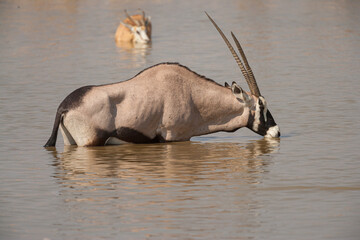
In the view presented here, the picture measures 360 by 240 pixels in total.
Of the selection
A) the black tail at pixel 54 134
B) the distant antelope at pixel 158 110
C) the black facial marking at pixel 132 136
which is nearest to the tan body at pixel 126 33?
the distant antelope at pixel 158 110

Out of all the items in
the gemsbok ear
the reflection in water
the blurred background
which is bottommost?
the reflection in water

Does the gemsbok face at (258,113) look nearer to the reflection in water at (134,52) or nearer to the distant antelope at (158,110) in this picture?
the distant antelope at (158,110)

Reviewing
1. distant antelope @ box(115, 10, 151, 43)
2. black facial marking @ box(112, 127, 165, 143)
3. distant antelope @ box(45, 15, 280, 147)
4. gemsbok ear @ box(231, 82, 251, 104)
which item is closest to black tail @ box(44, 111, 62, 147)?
distant antelope @ box(45, 15, 280, 147)

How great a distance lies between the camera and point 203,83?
1028cm

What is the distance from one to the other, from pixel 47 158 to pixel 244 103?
225cm

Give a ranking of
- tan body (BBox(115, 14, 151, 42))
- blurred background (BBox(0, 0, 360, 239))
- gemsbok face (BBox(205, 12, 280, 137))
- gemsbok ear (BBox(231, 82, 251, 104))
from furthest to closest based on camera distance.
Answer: tan body (BBox(115, 14, 151, 42)), gemsbok face (BBox(205, 12, 280, 137)), gemsbok ear (BBox(231, 82, 251, 104)), blurred background (BBox(0, 0, 360, 239))

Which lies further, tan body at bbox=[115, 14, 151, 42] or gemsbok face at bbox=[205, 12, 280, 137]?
tan body at bbox=[115, 14, 151, 42]

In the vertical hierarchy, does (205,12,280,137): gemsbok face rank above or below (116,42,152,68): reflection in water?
above

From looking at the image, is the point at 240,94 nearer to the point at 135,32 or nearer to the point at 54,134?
the point at 54,134

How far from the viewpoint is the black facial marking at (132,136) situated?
9.83m

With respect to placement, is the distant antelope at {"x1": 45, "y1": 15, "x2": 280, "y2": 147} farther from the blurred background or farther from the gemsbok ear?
the blurred background

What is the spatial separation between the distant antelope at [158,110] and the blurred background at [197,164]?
0.53 feet

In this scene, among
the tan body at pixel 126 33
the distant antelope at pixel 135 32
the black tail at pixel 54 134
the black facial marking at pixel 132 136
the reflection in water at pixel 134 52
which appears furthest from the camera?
the tan body at pixel 126 33

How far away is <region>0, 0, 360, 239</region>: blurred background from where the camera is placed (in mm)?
6586
